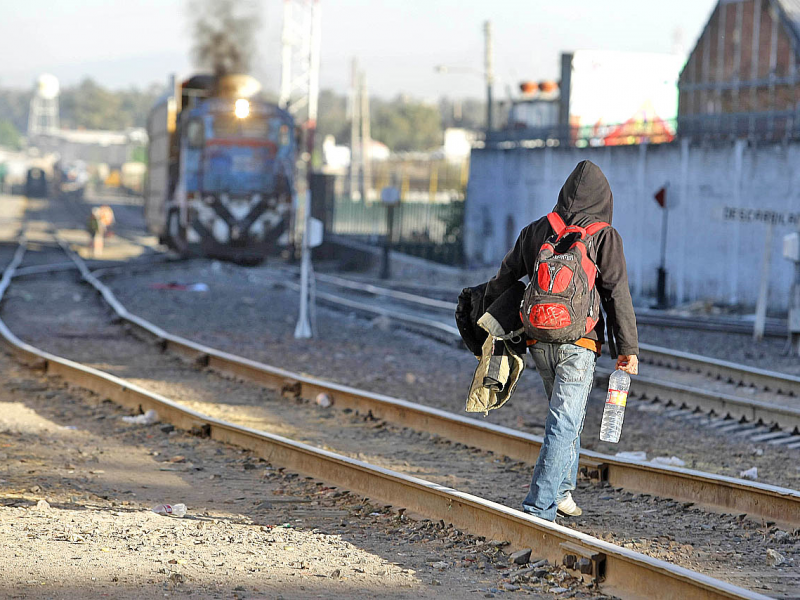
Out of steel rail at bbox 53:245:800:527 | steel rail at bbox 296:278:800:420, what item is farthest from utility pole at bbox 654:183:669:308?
steel rail at bbox 53:245:800:527

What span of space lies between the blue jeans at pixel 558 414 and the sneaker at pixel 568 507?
185mm

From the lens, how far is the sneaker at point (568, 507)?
19.3ft

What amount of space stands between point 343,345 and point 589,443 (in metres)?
6.17

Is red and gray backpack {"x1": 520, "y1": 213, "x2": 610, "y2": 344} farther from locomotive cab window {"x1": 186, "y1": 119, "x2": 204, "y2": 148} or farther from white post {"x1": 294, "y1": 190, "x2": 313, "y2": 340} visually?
locomotive cab window {"x1": 186, "y1": 119, "x2": 204, "y2": 148}

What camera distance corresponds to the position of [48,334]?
48.5ft

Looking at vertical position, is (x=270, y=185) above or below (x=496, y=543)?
above

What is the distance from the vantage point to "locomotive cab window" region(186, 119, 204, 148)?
25.2m

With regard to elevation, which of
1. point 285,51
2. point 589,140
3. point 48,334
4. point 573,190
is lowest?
point 48,334

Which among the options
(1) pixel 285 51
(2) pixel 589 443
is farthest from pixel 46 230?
(2) pixel 589 443

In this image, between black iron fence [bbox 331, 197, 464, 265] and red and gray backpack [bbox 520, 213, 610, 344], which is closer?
red and gray backpack [bbox 520, 213, 610, 344]

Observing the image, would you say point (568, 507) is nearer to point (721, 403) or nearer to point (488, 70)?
point (721, 403)

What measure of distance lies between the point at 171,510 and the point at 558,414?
7.38ft

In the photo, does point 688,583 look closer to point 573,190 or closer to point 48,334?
point 573,190

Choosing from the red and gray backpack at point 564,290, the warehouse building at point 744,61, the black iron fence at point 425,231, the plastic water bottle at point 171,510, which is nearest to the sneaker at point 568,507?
the red and gray backpack at point 564,290
